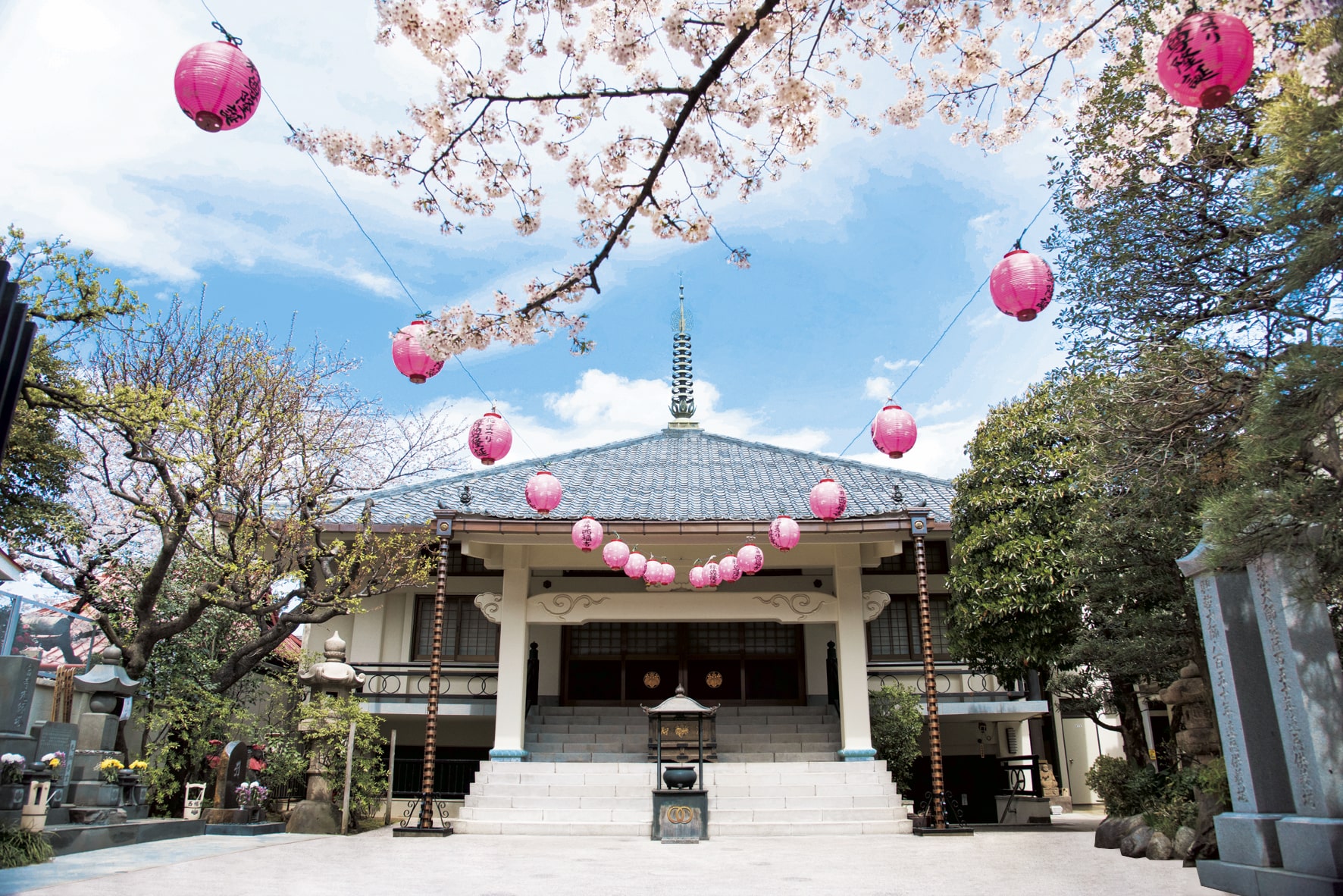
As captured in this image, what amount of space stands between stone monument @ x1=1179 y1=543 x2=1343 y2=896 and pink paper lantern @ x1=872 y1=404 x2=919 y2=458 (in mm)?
3003

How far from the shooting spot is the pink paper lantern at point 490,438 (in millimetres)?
8789

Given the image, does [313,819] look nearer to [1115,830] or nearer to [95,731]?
[95,731]

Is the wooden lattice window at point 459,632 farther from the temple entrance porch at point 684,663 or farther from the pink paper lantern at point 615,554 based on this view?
the pink paper lantern at point 615,554

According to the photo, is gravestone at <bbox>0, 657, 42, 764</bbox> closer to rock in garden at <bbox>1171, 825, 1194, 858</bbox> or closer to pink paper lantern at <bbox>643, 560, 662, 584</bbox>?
pink paper lantern at <bbox>643, 560, 662, 584</bbox>

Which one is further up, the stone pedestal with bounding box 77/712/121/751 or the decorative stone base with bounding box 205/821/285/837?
the stone pedestal with bounding box 77/712/121/751

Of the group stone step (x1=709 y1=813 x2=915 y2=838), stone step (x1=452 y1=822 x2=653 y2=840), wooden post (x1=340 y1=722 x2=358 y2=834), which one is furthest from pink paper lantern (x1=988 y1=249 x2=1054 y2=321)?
wooden post (x1=340 y1=722 x2=358 y2=834)

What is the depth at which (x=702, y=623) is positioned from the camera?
17328mm

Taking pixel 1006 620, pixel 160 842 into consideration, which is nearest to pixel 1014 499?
pixel 1006 620

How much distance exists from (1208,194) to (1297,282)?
4.27 m

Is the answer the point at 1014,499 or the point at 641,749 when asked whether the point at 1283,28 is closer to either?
the point at 1014,499

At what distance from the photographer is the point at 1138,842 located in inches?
349

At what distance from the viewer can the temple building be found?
13.1 m

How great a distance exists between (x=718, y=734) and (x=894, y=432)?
8.24 m

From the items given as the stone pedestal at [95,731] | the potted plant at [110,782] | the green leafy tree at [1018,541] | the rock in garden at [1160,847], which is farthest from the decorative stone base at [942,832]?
the stone pedestal at [95,731]
